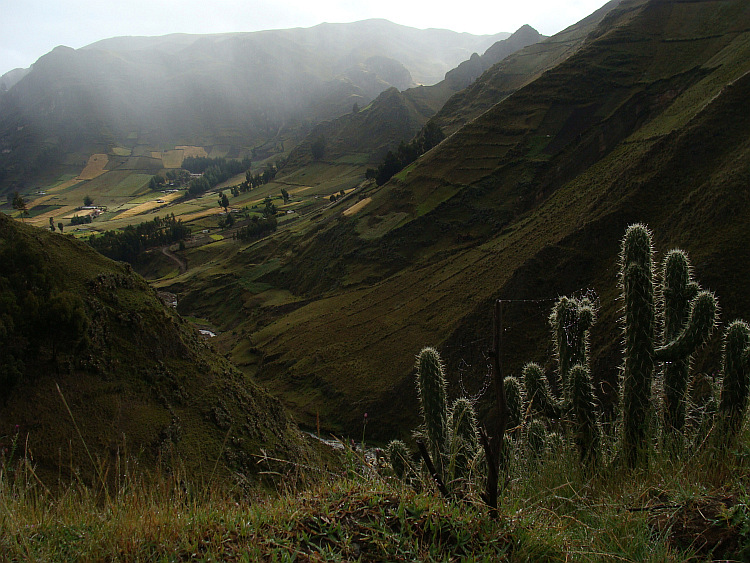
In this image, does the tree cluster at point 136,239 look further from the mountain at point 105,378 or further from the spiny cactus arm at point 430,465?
the spiny cactus arm at point 430,465

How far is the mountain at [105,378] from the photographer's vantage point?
1581 centimetres

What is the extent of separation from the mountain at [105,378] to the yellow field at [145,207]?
125432mm

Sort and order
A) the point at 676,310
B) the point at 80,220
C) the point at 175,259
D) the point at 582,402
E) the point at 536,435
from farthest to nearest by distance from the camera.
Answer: the point at 80,220
the point at 175,259
the point at 676,310
the point at 536,435
the point at 582,402

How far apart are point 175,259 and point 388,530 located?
3757 inches

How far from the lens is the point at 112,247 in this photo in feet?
299

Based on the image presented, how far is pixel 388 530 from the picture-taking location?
344cm

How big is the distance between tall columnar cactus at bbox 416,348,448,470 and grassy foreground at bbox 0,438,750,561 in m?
3.76

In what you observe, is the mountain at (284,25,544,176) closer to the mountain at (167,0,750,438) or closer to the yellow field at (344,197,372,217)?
the yellow field at (344,197,372,217)

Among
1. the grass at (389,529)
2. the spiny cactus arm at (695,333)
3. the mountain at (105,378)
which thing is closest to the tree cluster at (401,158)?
the mountain at (105,378)

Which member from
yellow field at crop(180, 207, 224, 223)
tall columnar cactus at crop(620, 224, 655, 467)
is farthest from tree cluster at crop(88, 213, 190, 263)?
tall columnar cactus at crop(620, 224, 655, 467)

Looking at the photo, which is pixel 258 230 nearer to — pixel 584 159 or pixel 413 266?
pixel 413 266

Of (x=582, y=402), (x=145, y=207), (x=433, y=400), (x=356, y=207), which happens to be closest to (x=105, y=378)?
(x=433, y=400)

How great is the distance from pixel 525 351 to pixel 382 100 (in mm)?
150086

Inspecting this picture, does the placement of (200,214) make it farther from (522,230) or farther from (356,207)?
(522,230)
